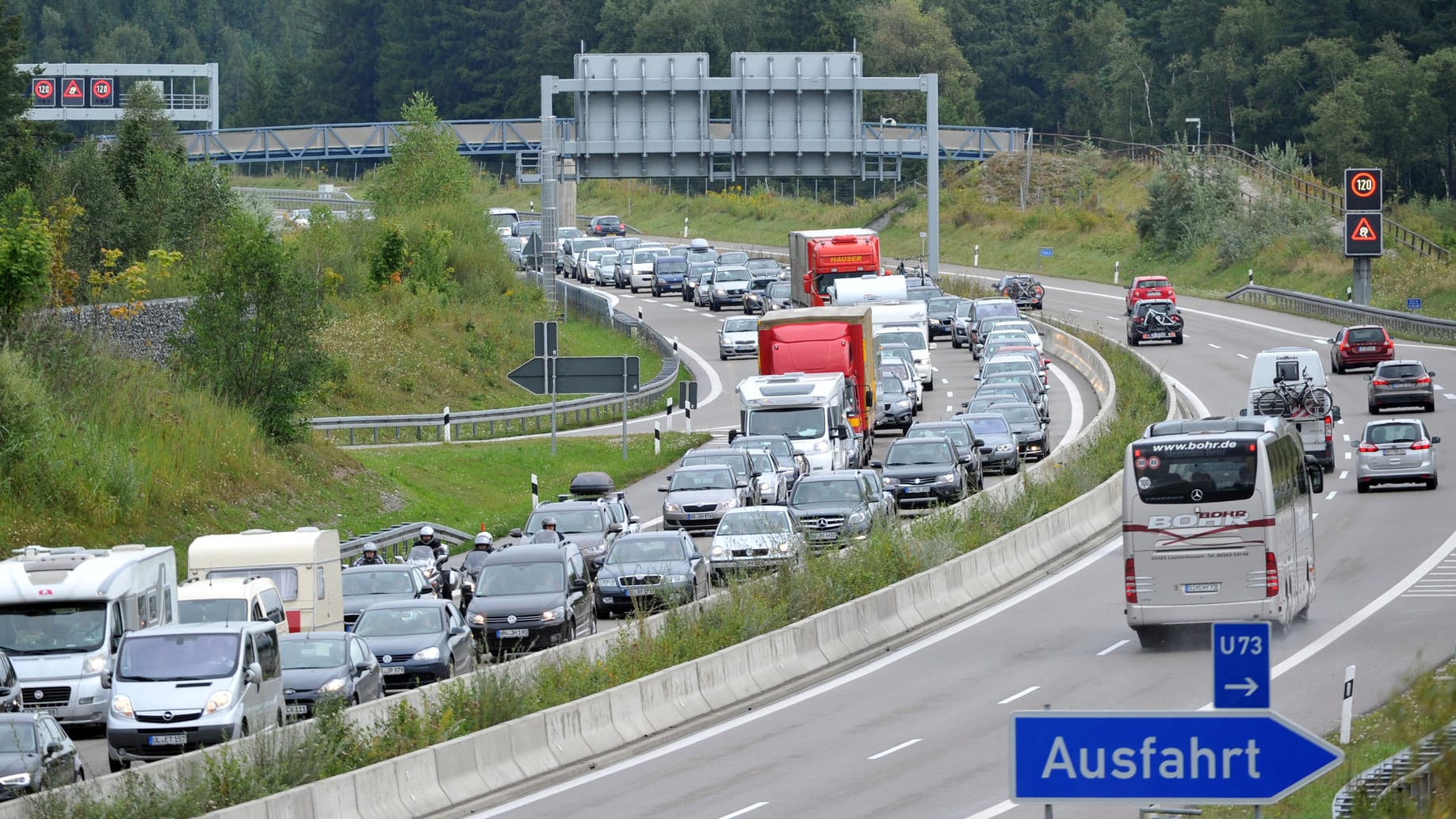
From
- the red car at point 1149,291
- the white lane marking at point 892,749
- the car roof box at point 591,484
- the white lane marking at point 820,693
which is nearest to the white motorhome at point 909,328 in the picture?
the red car at point 1149,291

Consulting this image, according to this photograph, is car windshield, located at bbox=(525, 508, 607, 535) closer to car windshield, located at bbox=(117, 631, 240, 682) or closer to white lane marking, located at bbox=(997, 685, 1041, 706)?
white lane marking, located at bbox=(997, 685, 1041, 706)

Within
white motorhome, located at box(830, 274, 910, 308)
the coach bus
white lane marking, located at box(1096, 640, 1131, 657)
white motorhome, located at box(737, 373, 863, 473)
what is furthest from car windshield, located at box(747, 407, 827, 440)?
white motorhome, located at box(830, 274, 910, 308)

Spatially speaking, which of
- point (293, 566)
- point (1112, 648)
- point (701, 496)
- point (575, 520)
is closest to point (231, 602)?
point (293, 566)

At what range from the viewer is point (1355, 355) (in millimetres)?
55844

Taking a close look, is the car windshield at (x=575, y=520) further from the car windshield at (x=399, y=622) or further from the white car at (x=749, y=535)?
the car windshield at (x=399, y=622)

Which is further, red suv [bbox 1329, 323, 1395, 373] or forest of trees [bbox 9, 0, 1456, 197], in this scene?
forest of trees [bbox 9, 0, 1456, 197]

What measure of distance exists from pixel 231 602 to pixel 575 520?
9.33 m

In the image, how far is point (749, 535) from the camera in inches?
1204

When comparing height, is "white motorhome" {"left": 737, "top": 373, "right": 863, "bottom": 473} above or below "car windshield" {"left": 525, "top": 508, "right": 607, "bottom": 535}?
above

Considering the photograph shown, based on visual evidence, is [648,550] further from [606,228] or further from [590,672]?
[606,228]

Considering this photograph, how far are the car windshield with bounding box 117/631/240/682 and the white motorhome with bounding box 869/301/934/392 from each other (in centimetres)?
3609

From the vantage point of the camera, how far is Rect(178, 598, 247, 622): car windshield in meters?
24.0

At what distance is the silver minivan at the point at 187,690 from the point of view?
62.3 feet

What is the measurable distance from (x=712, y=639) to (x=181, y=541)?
14249mm
